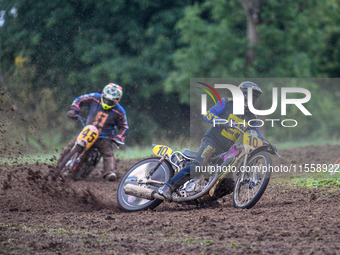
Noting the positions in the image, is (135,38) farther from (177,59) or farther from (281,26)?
(281,26)

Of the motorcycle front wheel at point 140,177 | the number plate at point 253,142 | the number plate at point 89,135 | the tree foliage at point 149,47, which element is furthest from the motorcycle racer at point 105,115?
the tree foliage at point 149,47

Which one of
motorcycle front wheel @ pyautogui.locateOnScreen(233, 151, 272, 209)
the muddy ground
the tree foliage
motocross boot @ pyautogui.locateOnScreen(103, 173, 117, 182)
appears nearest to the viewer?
the muddy ground

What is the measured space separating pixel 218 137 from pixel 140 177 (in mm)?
1370

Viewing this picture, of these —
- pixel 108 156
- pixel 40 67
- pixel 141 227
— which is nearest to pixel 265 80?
pixel 40 67

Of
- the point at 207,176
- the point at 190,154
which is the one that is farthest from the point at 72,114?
the point at 207,176

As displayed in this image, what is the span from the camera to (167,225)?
24.1 feet

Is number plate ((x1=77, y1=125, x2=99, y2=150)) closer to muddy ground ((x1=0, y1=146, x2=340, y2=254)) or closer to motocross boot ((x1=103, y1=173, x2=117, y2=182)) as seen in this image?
motocross boot ((x1=103, y1=173, x2=117, y2=182))

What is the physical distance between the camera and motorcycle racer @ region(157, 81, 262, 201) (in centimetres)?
858

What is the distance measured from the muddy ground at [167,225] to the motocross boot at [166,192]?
21 centimetres

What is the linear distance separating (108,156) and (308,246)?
8.06 metres

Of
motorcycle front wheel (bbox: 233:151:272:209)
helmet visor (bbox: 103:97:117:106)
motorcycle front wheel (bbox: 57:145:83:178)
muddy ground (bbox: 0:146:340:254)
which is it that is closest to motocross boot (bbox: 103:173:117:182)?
motorcycle front wheel (bbox: 57:145:83:178)

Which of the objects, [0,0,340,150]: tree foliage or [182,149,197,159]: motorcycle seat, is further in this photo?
[0,0,340,150]: tree foliage

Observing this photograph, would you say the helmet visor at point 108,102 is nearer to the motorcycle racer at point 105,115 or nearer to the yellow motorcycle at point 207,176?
the motorcycle racer at point 105,115

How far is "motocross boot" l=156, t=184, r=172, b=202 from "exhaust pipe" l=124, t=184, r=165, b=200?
53 millimetres
